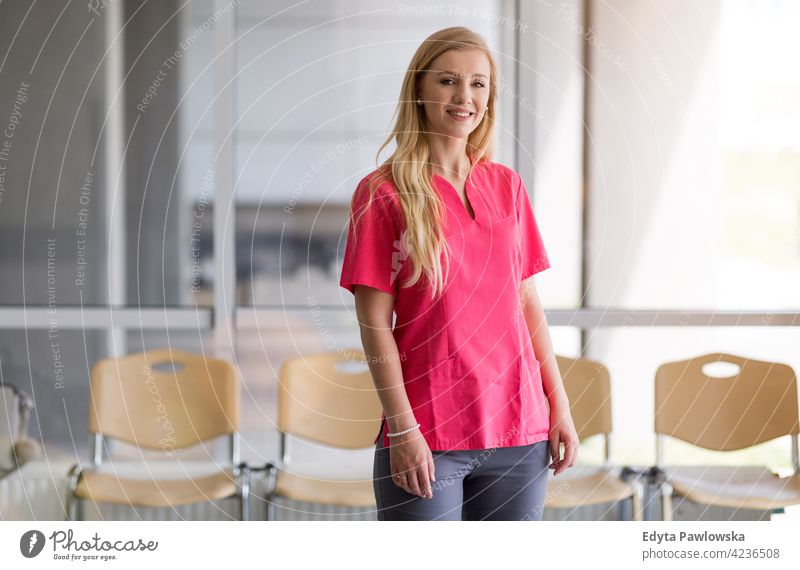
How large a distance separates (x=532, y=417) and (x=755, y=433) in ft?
2.73

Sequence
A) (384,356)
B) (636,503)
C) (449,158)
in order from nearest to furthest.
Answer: (384,356) → (449,158) → (636,503)

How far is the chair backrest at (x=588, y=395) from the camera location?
1.76m

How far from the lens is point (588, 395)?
177 centimetres

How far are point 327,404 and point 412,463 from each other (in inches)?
31.0

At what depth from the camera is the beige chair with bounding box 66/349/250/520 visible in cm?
178

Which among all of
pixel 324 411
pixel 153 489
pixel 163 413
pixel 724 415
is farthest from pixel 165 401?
pixel 724 415

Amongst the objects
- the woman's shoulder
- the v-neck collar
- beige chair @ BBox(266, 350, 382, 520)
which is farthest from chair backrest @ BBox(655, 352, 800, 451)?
the woman's shoulder

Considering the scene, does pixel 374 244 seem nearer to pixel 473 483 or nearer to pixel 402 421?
pixel 402 421

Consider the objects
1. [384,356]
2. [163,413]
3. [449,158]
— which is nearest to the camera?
[384,356]

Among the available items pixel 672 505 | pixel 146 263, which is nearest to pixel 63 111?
pixel 146 263

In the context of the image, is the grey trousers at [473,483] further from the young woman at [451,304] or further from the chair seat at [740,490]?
the chair seat at [740,490]

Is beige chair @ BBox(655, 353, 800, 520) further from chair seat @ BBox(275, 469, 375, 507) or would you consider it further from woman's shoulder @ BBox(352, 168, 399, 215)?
woman's shoulder @ BBox(352, 168, 399, 215)
